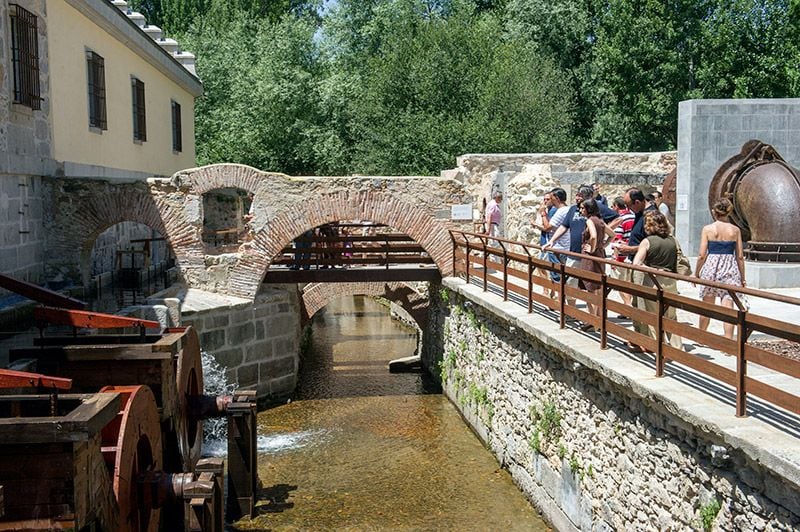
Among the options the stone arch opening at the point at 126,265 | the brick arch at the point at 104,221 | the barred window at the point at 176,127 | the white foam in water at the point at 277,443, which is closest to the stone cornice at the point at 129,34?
the barred window at the point at 176,127

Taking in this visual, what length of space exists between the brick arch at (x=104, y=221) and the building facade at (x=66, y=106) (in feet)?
0.85

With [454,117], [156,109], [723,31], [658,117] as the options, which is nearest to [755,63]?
[723,31]

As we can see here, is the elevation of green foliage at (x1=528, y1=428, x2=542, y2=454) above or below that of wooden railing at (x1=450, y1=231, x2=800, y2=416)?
below

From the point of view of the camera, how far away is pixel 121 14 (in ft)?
50.8

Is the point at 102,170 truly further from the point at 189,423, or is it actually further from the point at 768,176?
the point at 768,176

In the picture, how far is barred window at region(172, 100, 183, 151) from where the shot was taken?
20689mm

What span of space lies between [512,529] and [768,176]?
22.9 feet

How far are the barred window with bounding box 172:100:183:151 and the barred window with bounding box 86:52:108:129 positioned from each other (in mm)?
5817

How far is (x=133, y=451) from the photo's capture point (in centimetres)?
595

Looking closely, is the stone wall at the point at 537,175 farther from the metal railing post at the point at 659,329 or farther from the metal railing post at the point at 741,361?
the metal railing post at the point at 741,361

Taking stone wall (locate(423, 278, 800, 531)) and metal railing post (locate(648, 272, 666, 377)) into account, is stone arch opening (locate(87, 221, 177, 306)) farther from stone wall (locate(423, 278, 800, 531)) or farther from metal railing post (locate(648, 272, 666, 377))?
metal railing post (locate(648, 272, 666, 377))

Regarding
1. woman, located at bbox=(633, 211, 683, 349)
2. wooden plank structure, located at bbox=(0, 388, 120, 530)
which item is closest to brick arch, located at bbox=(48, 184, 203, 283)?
woman, located at bbox=(633, 211, 683, 349)

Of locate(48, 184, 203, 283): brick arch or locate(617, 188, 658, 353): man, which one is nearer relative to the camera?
locate(617, 188, 658, 353): man

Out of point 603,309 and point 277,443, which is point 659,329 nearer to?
point 603,309
